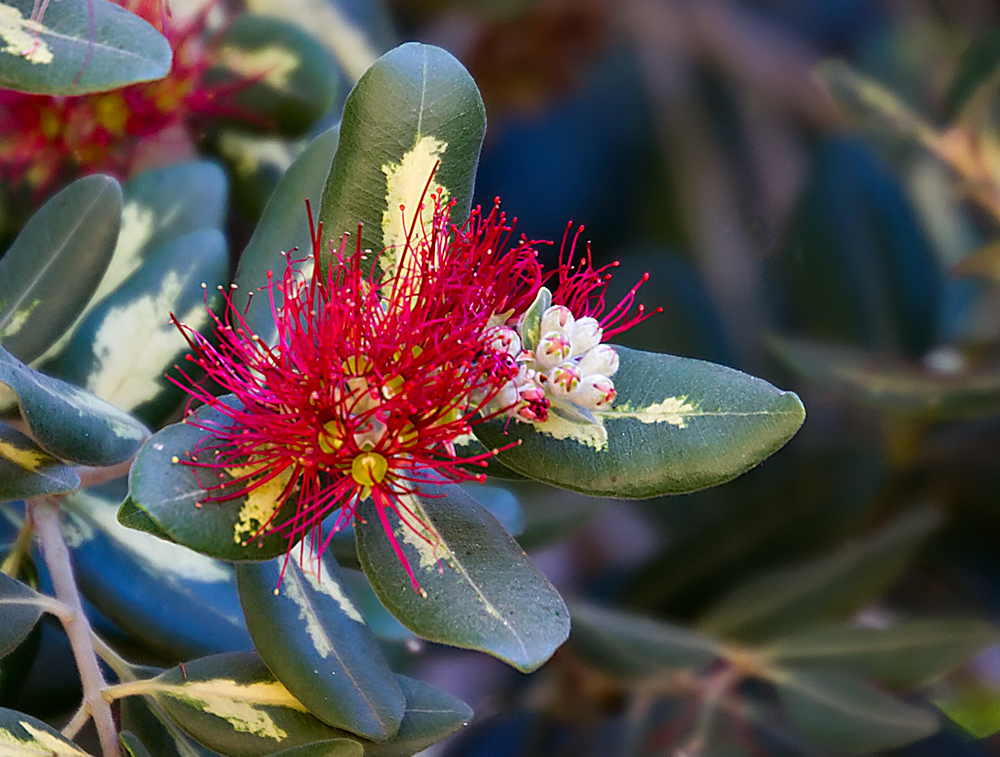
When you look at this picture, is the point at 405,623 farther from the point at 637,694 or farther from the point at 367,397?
the point at 637,694

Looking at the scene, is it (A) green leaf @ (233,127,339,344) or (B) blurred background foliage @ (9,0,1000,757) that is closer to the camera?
(A) green leaf @ (233,127,339,344)

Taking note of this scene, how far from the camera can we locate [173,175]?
2.59ft

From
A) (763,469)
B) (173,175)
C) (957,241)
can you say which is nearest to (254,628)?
(173,175)

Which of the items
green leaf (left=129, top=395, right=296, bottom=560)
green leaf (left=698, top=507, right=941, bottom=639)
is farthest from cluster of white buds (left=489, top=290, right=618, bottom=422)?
green leaf (left=698, top=507, right=941, bottom=639)

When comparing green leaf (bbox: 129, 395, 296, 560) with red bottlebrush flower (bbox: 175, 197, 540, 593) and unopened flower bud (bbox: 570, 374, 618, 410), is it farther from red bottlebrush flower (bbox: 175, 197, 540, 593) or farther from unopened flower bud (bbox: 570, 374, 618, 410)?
unopened flower bud (bbox: 570, 374, 618, 410)

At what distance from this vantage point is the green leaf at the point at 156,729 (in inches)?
23.4

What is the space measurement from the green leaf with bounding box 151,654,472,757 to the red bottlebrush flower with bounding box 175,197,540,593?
8cm

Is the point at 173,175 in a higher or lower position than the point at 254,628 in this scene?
higher

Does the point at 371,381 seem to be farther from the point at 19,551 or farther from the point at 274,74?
the point at 274,74

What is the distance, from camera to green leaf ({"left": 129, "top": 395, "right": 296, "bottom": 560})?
48 cm

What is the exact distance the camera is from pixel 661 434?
0.53m

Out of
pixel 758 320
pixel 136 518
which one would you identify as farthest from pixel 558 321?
pixel 758 320

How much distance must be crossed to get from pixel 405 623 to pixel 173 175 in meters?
0.45

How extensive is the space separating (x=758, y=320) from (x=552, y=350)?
3.82ft
